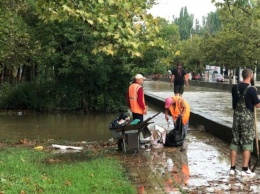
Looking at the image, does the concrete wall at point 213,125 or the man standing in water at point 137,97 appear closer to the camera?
the man standing in water at point 137,97

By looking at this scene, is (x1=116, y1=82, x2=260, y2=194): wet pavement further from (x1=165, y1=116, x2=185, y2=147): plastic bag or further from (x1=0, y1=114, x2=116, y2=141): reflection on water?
(x1=0, y1=114, x2=116, y2=141): reflection on water

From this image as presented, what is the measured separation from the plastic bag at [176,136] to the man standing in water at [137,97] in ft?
2.53

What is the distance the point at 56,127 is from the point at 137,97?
7601 mm

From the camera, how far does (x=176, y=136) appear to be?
1098cm

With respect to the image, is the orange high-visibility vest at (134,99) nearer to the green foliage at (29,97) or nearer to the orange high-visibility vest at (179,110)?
the orange high-visibility vest at (179,110)

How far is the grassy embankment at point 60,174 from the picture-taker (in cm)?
662

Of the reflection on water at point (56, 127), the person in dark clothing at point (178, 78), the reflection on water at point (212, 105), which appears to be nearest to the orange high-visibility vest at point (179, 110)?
the reflection on water at point (212, 105)

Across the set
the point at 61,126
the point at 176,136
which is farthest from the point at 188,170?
the point at 61,126

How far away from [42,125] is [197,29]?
11976 cm

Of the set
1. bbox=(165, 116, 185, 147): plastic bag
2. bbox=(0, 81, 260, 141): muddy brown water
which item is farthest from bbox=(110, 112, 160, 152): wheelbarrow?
bbox=(0, 81, 260, 141): muddy brown water

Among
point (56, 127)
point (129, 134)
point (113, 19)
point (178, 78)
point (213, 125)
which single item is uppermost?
point (113, 19)

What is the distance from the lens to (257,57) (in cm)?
3528

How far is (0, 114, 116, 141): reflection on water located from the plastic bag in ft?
13.2

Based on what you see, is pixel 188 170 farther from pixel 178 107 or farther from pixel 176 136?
pixel 178 107
